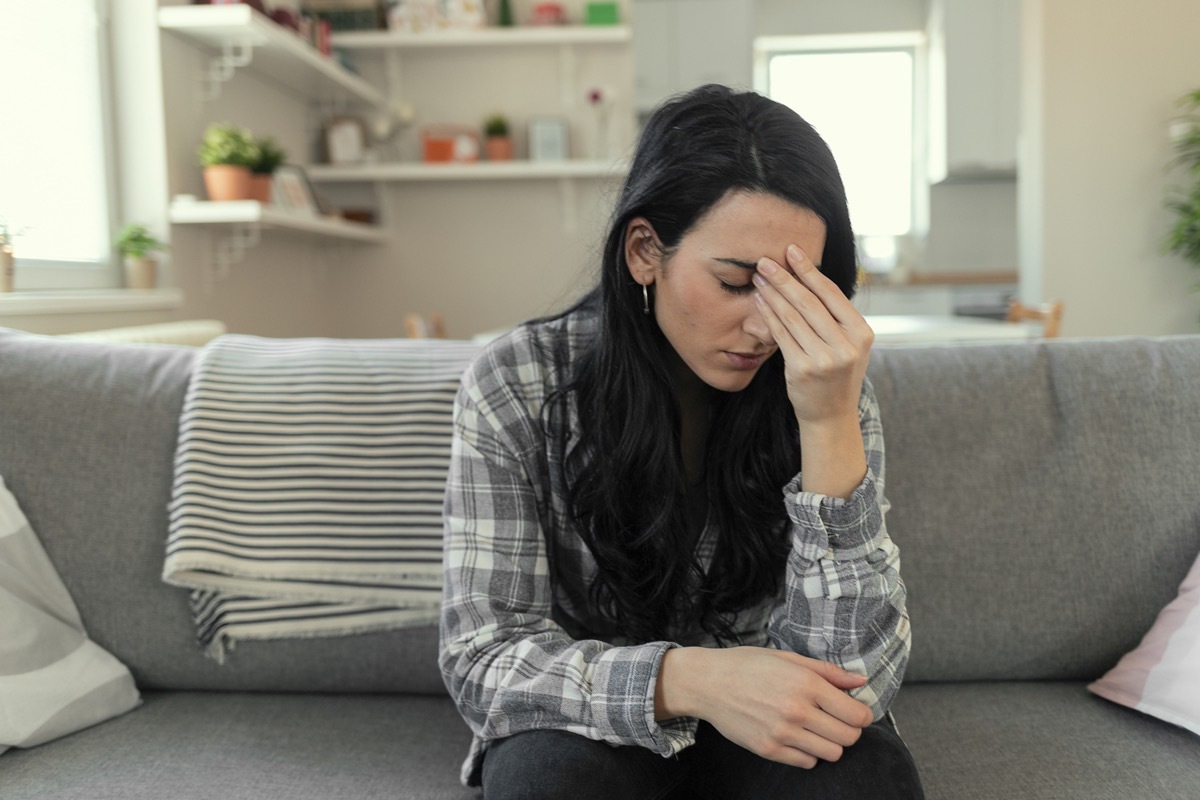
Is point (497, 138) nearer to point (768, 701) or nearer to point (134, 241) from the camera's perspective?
point (134, 241)

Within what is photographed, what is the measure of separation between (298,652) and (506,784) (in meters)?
0.55

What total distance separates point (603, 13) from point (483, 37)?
560 millimetres

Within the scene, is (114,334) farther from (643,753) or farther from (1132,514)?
(1132,514)

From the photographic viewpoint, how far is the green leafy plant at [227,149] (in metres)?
3.04

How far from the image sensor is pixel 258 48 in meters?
3.44

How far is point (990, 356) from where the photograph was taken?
1464mm

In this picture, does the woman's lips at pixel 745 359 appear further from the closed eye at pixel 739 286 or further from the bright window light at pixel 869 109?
the bright window light at pixel 869 109

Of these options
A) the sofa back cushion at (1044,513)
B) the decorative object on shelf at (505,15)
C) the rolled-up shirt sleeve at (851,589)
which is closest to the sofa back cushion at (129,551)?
the rolled-up shirt sleeve at (851,589)

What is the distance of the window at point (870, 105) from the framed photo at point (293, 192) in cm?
339

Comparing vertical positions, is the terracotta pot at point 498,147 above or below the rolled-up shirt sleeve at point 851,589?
above

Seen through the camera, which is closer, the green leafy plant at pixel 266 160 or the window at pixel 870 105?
the green leafy plant at pixel 266 160

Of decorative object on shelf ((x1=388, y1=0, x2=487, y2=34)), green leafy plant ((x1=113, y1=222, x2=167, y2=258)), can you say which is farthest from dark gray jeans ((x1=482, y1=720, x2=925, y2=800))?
decorative object on shelf ((x1=388, y1=0, x2=487, y2=34))

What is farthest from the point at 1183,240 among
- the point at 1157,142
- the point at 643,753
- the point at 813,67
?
the point at 643,753

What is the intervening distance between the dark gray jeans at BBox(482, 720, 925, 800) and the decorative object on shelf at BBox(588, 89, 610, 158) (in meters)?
3.86
